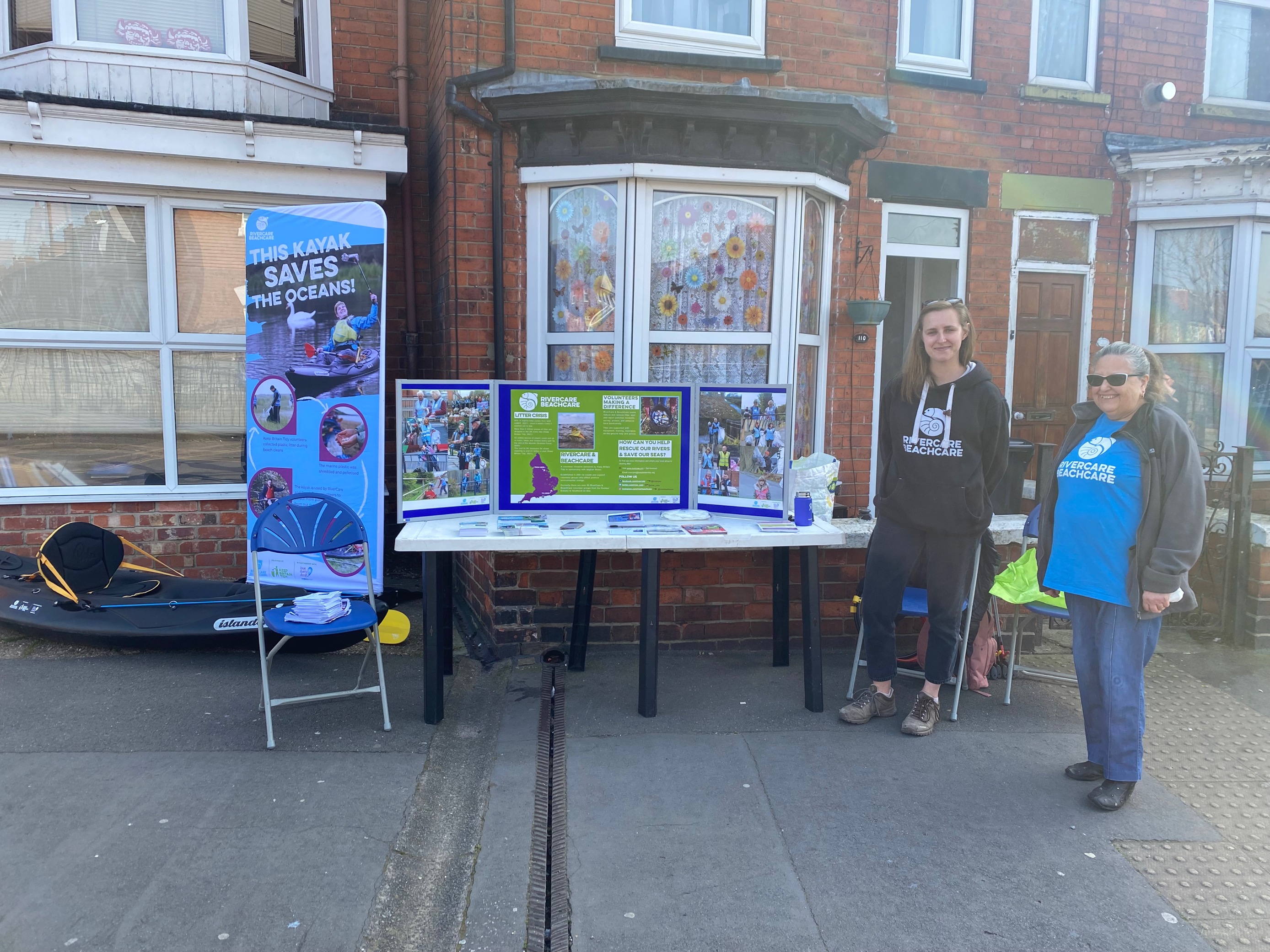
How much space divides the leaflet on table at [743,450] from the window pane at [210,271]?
3.50 metres

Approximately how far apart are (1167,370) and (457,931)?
649 centimetres

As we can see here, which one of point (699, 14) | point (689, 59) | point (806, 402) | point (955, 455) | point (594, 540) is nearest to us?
point (955, 455)

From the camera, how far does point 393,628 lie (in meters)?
5.36

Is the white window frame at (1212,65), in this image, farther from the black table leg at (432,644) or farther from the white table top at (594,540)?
the black table leg at (432,644)

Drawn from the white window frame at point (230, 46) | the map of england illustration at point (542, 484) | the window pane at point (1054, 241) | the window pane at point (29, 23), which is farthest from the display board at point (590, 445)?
the window pane at point (29, 23)

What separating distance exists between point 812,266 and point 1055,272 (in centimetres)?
213

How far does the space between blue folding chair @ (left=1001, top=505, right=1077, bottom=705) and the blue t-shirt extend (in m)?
0.83

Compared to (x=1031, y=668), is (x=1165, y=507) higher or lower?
higher

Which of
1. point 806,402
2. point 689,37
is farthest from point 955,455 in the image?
point 689,37

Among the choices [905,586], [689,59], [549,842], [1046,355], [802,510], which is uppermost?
[689,59]

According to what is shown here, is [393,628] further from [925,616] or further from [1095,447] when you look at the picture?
[1095,447]

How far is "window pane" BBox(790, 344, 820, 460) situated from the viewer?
5.67 metres

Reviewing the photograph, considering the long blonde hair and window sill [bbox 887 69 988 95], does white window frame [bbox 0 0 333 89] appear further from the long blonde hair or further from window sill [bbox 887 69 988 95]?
the long blonde hair

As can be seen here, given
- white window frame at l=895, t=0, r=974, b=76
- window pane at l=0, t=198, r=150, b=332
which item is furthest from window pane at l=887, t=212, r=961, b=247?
window pane at l=0, t=198, r=150, b=332
